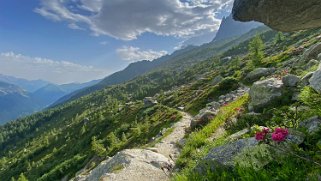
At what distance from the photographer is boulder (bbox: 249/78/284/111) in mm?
23797

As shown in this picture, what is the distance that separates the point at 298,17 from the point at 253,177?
10.3 metres

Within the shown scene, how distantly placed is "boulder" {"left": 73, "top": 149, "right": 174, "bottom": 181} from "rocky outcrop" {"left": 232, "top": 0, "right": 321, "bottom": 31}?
12.8 metres

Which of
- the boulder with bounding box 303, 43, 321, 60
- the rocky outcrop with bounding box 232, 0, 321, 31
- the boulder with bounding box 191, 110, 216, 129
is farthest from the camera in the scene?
the boulder with bounding box 303, 43, 321, 60

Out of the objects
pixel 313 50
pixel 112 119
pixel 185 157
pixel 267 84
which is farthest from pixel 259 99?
pixel 112 119

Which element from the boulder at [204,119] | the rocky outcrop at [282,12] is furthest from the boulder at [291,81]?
the boulder at [204,119]

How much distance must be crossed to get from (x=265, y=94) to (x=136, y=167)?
11.9 meters

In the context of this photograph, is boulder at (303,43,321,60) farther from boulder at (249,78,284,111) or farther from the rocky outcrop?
the rocky outcrop

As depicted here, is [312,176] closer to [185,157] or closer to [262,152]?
[262,152]

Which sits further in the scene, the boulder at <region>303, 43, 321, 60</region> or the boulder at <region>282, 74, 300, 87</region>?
the boulder at <region>303, 43, 321, 60</region>

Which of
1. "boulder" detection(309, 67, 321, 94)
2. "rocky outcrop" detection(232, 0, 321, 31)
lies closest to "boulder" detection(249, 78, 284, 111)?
"rocky outcrop" detection(232, 0, 321, 31)

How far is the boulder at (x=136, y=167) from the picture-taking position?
26.5 metres

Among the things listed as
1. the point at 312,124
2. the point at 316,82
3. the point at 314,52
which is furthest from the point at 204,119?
the point at 312,124

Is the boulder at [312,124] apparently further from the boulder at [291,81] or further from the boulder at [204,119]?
the boulder at [204,119]

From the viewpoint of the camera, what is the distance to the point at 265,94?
25.1 m
